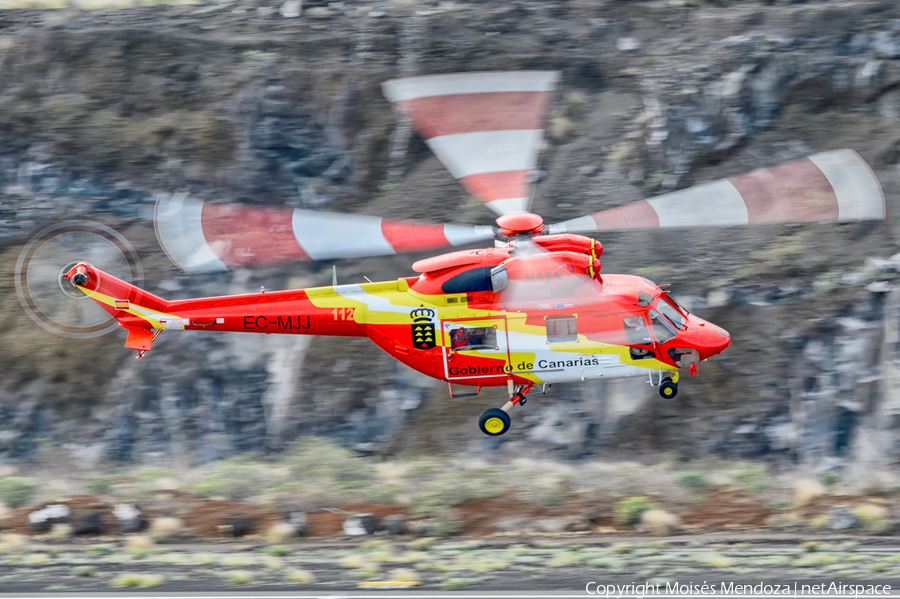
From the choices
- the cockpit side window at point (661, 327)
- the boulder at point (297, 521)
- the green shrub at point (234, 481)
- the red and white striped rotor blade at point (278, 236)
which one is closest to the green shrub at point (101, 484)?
the green shrub at point (234, 481)

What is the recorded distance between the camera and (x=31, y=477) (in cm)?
1672

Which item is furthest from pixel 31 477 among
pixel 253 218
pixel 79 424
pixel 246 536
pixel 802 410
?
pixel 802 410

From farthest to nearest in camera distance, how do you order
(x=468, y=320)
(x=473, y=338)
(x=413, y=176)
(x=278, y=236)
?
(x=413, y=176), (x=473, y=338), (x=468, y=320), (x=278, y=236)

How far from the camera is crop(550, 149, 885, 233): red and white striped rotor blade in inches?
442

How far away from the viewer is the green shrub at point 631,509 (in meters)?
14.5

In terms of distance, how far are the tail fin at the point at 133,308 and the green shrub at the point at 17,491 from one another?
13.3 feet

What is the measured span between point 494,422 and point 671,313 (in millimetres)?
Answer: 2987

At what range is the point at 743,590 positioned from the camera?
11820mm

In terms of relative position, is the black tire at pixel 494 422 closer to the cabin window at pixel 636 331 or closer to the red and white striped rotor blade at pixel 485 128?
the cabin window at pixel 636 331

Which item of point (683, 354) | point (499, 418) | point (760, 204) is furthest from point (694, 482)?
point (760, 204)

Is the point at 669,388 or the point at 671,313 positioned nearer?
the point at 671,313

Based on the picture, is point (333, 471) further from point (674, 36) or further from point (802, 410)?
point (674, 36)

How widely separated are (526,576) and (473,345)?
10.4ft

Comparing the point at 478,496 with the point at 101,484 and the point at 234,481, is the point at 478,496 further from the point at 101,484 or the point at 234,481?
the point at 101,484
